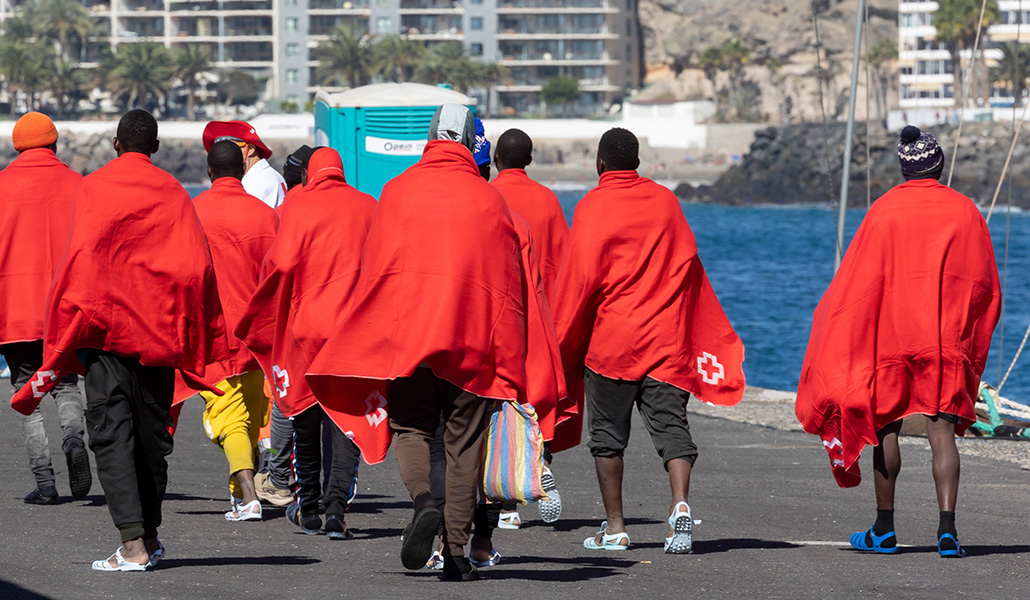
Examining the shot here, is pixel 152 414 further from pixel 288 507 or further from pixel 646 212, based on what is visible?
pixel 646 212

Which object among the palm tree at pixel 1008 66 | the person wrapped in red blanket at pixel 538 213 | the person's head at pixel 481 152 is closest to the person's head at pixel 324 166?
the person's head at pixel 481 152

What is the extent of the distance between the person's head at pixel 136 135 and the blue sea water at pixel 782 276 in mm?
3217

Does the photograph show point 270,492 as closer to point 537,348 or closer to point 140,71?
point 537,348

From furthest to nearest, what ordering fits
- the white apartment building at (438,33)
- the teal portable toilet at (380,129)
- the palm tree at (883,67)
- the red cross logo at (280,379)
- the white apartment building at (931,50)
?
1. the palm tree at (883,67)
2. the white apartment building at (438,33)
3. the white apartment building at (931,50)
4. the teal portable toilet at (380,129)
5. the red cross logo at (280,379)

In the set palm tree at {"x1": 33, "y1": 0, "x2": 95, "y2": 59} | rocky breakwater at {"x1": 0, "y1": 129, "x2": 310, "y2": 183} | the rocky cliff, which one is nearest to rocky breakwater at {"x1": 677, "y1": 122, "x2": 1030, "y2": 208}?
the rocky cliff

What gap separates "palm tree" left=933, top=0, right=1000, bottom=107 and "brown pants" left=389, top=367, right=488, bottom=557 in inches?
4578

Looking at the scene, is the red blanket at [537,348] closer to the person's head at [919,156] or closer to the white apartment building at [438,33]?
the person's head at [919,156]

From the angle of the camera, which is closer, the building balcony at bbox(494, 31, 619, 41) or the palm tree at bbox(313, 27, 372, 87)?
the palm tree at bbox(313, 27, 372, 87)

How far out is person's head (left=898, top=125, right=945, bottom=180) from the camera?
6.77 metres

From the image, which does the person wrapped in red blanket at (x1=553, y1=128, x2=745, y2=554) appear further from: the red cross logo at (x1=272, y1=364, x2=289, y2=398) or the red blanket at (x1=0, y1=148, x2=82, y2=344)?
the red blanket at (x1=0, y1=148, x2=82, y2=344)

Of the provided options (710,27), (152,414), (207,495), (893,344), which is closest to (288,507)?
(207,495)

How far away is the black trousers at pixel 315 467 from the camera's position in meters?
6.89

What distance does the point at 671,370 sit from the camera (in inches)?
266

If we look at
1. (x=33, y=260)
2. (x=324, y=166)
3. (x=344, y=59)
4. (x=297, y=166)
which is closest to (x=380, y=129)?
(x=297, y=166)
